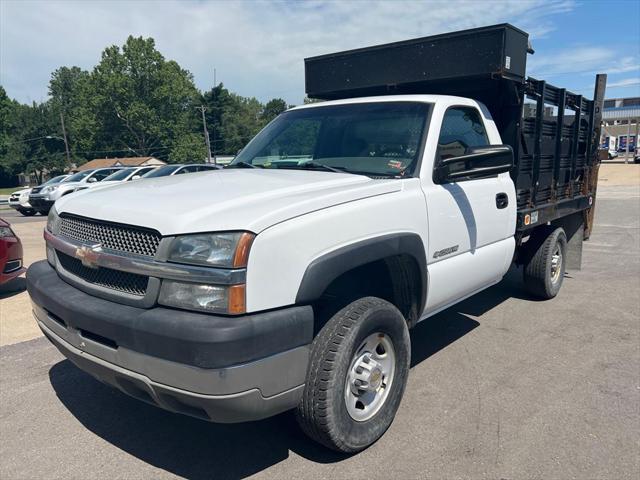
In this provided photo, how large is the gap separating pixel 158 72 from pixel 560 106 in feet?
258

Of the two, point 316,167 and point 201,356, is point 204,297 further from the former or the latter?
point 316,167

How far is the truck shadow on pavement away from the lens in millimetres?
2857

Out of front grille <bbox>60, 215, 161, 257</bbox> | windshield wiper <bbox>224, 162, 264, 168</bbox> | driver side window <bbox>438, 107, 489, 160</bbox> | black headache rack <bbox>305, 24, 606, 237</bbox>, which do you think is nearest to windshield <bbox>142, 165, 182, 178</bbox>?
black headache rack <bbox>305, 24, 606, 237</bbox>

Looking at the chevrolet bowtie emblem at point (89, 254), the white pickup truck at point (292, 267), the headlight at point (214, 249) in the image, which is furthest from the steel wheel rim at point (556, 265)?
the chevrolet bowtie emblem at point (89, 254)

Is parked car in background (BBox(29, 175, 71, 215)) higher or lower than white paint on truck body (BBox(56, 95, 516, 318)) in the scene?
lower

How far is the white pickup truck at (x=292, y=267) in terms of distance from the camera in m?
2.28

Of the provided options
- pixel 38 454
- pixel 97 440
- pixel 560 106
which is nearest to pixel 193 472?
pixel 97 440

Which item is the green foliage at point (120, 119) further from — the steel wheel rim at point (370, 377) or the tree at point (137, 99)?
the steel wheel rim at point (370, 377)

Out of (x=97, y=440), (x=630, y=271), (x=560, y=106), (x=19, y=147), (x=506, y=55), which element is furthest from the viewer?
(x=19, y=147)

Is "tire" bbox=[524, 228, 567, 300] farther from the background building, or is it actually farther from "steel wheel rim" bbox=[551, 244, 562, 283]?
the background building

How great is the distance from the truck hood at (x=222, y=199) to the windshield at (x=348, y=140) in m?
0.30

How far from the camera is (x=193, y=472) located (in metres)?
2.77

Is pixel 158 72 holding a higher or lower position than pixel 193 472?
higher

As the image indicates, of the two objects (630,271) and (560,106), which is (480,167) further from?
(630,271)
